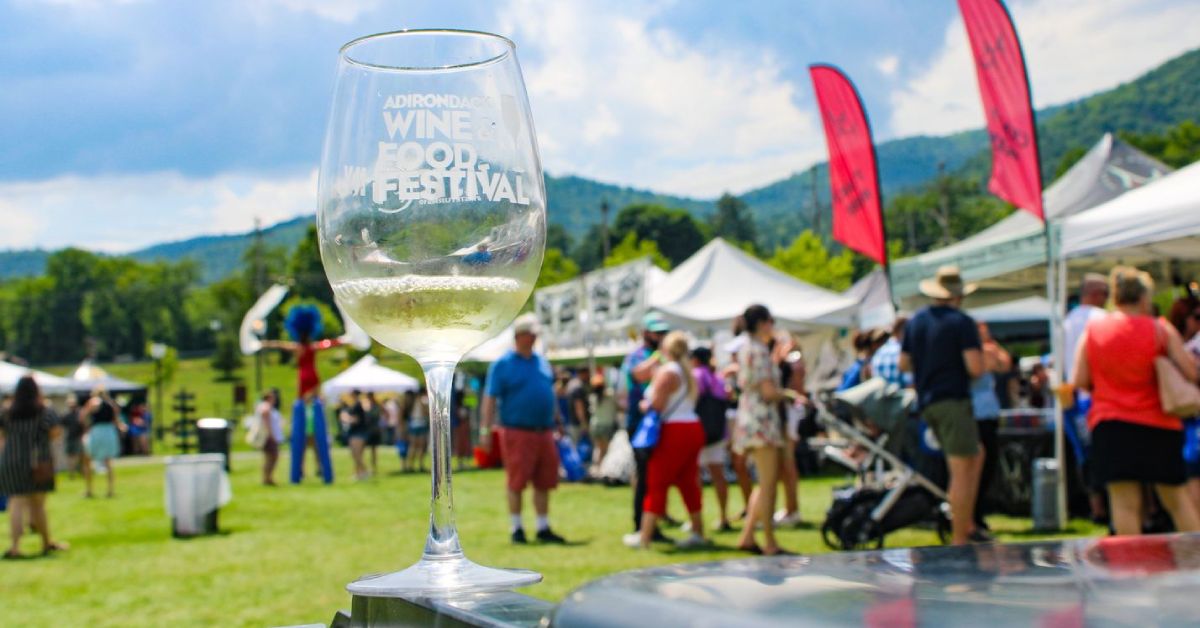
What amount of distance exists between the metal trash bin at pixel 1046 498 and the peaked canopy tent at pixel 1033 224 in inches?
75.6

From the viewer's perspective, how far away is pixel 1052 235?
30.2ft

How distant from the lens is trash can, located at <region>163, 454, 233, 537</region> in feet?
36.2

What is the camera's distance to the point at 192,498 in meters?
11.0

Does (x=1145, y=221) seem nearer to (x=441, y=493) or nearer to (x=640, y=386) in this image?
(x=640, y=386)

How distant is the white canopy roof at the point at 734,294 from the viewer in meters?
17.8

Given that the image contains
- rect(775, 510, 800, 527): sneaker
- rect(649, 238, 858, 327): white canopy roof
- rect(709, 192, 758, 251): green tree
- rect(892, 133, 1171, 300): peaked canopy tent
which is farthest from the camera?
rect(709, 192, 758, 251): green tree

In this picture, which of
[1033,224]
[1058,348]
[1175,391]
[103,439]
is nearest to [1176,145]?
[1033,224]

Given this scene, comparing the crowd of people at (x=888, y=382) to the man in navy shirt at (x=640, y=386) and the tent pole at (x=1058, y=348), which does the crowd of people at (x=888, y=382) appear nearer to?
the man in navy shirt at (x=640, y=386)

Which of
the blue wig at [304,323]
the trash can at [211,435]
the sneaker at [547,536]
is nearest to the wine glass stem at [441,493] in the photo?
the sneaker at [547,536]

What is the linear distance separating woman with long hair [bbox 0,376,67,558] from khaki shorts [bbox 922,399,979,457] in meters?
7.75

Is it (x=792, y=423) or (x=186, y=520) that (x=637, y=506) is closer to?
(x=792, y=423)

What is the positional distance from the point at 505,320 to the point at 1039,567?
1.89 ft

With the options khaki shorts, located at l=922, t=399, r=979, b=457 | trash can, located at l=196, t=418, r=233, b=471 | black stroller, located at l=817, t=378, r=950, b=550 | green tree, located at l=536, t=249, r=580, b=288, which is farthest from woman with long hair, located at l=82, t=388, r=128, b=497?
green tree, located at l=536, t=249, r=580, b=288

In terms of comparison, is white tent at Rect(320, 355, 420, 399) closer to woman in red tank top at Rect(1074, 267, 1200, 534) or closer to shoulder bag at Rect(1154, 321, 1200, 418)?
woman in red tank top at Rect(1074, 267, 1200, 534)
